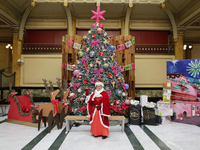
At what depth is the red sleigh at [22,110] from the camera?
14.6 ft

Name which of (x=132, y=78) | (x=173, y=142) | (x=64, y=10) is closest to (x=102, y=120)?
(x=173, y=142)

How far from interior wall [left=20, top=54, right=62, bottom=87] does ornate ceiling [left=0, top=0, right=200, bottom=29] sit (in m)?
2.54

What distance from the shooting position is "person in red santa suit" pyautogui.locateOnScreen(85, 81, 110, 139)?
350 cm

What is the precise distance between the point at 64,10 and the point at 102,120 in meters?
8.11

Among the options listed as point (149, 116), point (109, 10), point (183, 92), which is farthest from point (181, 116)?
point (109, 10)

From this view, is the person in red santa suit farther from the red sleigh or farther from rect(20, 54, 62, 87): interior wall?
rect(20, 54, 62, 87): interior wall

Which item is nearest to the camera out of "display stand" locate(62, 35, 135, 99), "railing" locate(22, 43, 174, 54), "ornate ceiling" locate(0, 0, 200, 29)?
"display stand" locate(62, 35, 135, 99)

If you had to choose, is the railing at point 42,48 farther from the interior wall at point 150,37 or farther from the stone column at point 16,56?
the interior wall at point 150,37

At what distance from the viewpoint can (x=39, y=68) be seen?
960 centimetres

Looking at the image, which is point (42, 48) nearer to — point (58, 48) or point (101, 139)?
point (58, 48)

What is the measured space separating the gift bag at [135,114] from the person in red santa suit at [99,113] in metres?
1.34

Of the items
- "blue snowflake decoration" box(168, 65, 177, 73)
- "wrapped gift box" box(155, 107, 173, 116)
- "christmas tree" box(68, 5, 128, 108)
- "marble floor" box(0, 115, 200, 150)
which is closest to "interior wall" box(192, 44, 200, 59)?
"blue snowflake decoration" box(168, 65, 177, 73)

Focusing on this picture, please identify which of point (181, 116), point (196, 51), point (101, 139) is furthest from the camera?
point (196, 51)

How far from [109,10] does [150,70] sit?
4556mm
